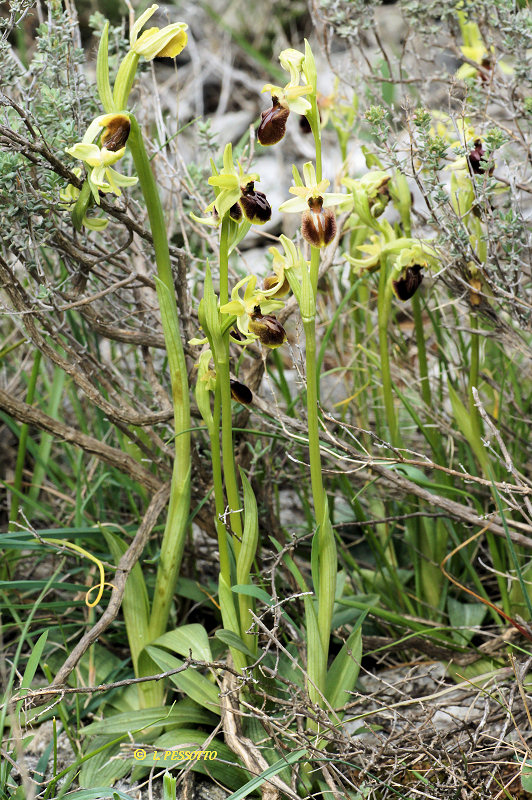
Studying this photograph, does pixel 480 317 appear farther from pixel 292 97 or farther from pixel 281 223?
pixel 281 223

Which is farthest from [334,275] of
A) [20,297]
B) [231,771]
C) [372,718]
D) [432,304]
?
[231,771]

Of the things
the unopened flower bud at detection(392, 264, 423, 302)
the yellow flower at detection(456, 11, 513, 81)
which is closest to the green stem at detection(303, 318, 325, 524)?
the unopened flower bud at detection(392, 264, 423, 302)

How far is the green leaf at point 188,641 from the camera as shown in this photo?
4.86 feet

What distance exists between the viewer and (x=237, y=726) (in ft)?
4.63

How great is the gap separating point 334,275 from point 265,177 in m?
1.74

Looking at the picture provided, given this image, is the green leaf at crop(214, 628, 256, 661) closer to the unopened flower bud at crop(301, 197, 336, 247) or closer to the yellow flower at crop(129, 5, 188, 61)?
the unopened flower bud at crop(301, 197, 336, 247)

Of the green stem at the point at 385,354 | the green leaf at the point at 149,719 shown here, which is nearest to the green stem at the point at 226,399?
the green leaf at the point at 149,719

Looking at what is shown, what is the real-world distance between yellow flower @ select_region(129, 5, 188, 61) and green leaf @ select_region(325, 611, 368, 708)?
113 centimetres

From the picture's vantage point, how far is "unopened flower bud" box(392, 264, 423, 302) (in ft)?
5.30

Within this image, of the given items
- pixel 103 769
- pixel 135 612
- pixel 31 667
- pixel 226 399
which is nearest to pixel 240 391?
pixel 226 399

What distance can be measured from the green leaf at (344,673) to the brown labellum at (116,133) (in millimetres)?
997

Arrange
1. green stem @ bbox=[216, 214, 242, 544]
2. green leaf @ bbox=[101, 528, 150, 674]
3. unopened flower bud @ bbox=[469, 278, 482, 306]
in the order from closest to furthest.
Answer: green stem @ bbox=[216, 214, 242, 544] → green leaf @ bbox=[101, 528, 150, 674] → unopened flower bud @ bbox=[469, 278, 482, 306]

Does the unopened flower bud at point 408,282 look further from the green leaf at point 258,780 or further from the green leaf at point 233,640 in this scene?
the green leaf at point 258,780

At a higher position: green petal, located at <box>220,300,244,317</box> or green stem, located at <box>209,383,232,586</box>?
green petal, located at <box>220,300,244,317</box>
